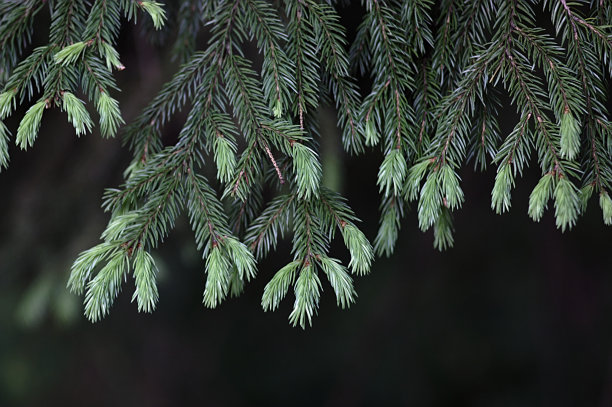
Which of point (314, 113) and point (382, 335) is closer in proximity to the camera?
point (314, 113)

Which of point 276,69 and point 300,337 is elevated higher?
point 276,69

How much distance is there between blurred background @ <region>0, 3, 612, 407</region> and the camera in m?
3.96

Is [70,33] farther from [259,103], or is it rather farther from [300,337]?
[300,337]

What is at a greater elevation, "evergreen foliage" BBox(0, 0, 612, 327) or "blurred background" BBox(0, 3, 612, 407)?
"evergreen foliage" BBox(0, 0, 612, 327)

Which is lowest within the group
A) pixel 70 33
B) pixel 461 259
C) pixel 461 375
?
pixel 461 375

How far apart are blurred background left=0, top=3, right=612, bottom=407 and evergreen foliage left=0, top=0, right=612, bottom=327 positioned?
235 cm

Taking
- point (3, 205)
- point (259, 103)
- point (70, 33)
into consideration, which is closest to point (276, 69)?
point (259, 103)

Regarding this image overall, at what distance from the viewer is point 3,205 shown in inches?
135

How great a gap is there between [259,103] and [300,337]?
406cm

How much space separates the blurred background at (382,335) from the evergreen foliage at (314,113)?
2.35m

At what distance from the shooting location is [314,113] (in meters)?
1.17

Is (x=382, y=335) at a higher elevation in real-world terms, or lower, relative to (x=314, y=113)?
lower

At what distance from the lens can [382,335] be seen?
429 centimetres

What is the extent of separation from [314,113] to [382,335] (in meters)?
3.42
